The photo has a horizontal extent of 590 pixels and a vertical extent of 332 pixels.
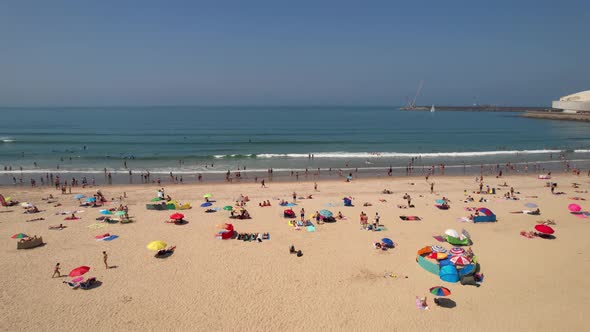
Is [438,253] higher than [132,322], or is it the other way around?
[438,253]

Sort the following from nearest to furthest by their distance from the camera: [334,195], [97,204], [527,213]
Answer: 1. [527,213]
2. [97,204]
3. [334,195]

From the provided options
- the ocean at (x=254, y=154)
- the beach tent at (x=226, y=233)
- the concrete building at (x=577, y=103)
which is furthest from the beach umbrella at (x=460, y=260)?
the concrete building at (x=577, y=103)

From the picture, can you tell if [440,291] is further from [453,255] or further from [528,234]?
[528,234]

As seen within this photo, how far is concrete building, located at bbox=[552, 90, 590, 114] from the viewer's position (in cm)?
10581

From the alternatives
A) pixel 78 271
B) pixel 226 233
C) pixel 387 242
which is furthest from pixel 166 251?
pixel 387 242

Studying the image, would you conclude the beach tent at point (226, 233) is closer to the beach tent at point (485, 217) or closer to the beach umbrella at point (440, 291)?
the beach umbrella at point (440, 291)

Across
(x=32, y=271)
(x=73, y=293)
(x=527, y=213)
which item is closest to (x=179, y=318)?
(x=73, y=293)

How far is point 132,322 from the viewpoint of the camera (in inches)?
417

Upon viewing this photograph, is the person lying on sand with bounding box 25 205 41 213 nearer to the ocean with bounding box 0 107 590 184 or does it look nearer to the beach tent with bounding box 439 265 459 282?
the ocean with bounding box 0 107 590 184

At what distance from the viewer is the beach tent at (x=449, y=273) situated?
12.5 metres

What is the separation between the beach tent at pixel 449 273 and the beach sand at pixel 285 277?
276 millimetres

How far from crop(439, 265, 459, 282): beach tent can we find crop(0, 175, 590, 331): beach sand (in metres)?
0.28

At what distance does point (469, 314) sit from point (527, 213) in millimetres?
12369

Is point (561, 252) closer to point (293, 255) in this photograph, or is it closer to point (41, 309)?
point (293, 255)
